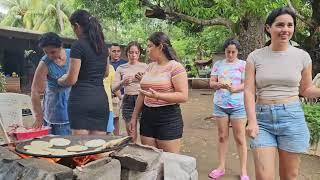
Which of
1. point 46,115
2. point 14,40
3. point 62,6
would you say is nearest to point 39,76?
point 46,115

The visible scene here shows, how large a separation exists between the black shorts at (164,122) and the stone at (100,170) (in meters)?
0.79

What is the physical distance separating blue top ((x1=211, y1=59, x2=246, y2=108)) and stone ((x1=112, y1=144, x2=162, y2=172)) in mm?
1644

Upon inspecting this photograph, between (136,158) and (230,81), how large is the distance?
6.50 ft

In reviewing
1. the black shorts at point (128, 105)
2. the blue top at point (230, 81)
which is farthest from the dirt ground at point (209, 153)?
the black shorts at point (128, 105)

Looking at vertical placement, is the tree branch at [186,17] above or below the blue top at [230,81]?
above

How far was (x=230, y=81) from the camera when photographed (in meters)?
4.53

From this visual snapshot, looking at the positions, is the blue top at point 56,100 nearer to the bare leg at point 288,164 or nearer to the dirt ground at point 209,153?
the dirt ground at point 209,153

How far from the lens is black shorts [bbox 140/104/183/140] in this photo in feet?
11.7

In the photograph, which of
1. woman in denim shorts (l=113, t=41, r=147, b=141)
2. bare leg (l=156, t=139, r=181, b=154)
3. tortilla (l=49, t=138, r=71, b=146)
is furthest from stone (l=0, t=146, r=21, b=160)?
woman in denim shorts (l=113, t=41, r=147, b=141)

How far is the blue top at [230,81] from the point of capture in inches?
177

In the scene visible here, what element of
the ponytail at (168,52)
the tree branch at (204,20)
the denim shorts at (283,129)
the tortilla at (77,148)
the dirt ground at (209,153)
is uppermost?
the tree branch at (204,20)

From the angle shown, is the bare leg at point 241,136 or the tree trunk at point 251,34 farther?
the tree trunk at point 251,34

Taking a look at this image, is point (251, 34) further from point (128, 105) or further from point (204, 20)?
point (128, 105)

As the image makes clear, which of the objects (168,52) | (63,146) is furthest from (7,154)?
(168,52)
